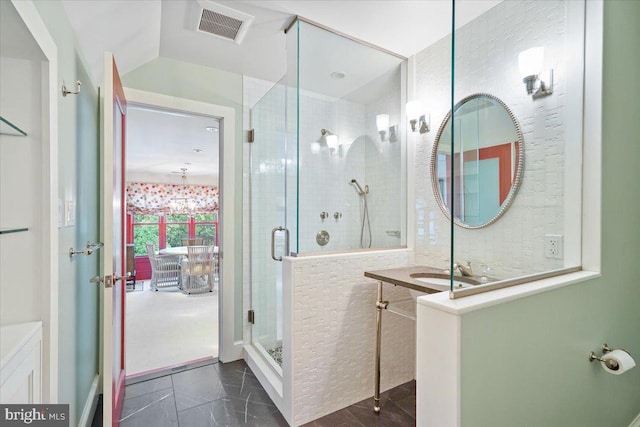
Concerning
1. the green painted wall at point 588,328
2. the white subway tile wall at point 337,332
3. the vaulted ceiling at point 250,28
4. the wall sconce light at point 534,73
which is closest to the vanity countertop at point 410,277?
the white subway tile wall at point 337,332

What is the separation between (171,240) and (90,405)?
610 cm

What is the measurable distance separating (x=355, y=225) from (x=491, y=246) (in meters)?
0.92

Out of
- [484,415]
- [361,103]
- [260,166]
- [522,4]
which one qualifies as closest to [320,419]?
[484,415]

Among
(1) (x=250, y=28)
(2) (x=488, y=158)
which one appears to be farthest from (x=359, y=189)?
(1) (x=250, y=28)

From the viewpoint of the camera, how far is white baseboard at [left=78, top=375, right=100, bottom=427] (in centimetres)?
167

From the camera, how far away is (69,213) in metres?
1.40

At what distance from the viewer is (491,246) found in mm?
1596

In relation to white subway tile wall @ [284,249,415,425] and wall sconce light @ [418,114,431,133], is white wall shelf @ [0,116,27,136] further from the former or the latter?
wall sconce light @ [418,114,431,133]

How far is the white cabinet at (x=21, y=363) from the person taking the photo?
831mm

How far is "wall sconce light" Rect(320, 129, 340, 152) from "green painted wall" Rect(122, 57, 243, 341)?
0.83 m

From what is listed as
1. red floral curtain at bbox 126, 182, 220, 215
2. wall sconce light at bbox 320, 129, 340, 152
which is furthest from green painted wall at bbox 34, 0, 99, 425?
red floral curtain at bbox 126, 182, 220, 215

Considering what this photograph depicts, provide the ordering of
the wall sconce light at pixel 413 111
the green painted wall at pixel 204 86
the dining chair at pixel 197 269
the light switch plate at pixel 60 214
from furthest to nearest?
the dining chair at pixel 197 269
the green painted wall at pixel 204 86
the wall sconce light at pixel 413 111
the light switch plate at pixel 60 214

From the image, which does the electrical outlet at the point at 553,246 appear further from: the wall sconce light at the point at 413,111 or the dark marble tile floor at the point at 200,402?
the dark marble tile floor at the point at 200,402

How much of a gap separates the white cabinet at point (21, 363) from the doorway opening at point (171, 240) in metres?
1.51
